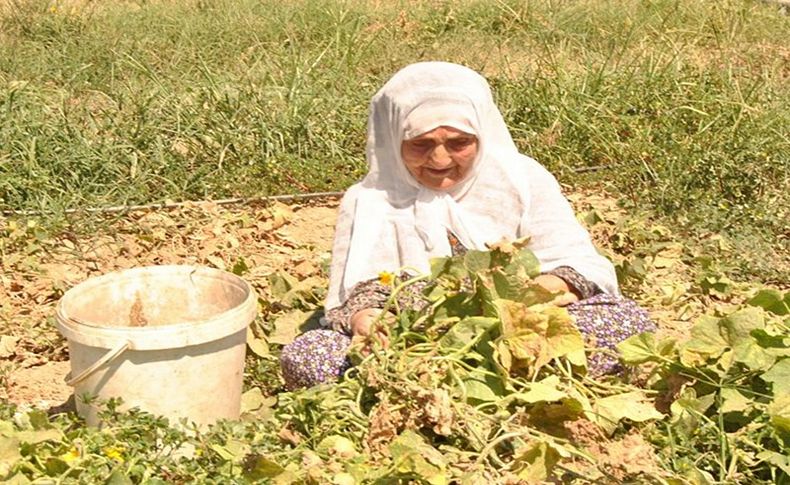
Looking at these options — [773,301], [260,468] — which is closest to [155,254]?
[260,468]

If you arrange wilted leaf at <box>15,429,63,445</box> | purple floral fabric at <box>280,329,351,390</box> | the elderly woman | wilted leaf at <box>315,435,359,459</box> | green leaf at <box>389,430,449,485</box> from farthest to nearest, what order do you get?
the elderly woman, purple floral fabric at <box>280,329,351,390</box>, wilted leaf at <box>315,435,359,459</box>, wilted leaf at <box>15,429,63,445</box>, green leaf at <box>389,430,449,485</box>

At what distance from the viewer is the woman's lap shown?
10.6ft

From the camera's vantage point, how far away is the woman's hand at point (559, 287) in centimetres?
337

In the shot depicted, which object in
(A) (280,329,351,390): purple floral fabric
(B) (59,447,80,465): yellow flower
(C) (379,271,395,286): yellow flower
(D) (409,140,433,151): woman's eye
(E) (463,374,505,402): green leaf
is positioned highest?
(D) (409,140,433,151): woman's eye

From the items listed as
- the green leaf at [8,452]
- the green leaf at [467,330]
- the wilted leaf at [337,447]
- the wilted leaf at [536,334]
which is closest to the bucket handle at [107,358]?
the green leaf at [8,452]

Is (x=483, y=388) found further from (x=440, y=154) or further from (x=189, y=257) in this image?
(x=189, y=257)

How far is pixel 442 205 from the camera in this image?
3574mm

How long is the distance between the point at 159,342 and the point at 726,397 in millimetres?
1380

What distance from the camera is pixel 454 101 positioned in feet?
11.1

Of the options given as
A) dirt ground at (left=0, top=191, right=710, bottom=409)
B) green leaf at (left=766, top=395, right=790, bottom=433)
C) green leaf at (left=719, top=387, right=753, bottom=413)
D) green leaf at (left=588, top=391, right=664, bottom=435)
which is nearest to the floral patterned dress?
green leaf at (left=588, top=391, right=664, bottom=435)

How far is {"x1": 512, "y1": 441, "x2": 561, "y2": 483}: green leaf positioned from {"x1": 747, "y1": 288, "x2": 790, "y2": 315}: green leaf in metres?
1.07

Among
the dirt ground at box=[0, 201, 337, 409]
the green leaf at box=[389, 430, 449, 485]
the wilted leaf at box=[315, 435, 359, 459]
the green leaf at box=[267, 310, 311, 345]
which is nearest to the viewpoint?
the green leaf at box=[389, 430, 449, 485]

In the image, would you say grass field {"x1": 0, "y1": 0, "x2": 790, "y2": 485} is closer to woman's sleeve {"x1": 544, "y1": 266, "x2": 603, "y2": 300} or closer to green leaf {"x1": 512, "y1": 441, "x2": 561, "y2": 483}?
green leaf {"x1": 512, "y1": 441, "x2": 561, "y2": 483}

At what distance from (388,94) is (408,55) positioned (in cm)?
382
